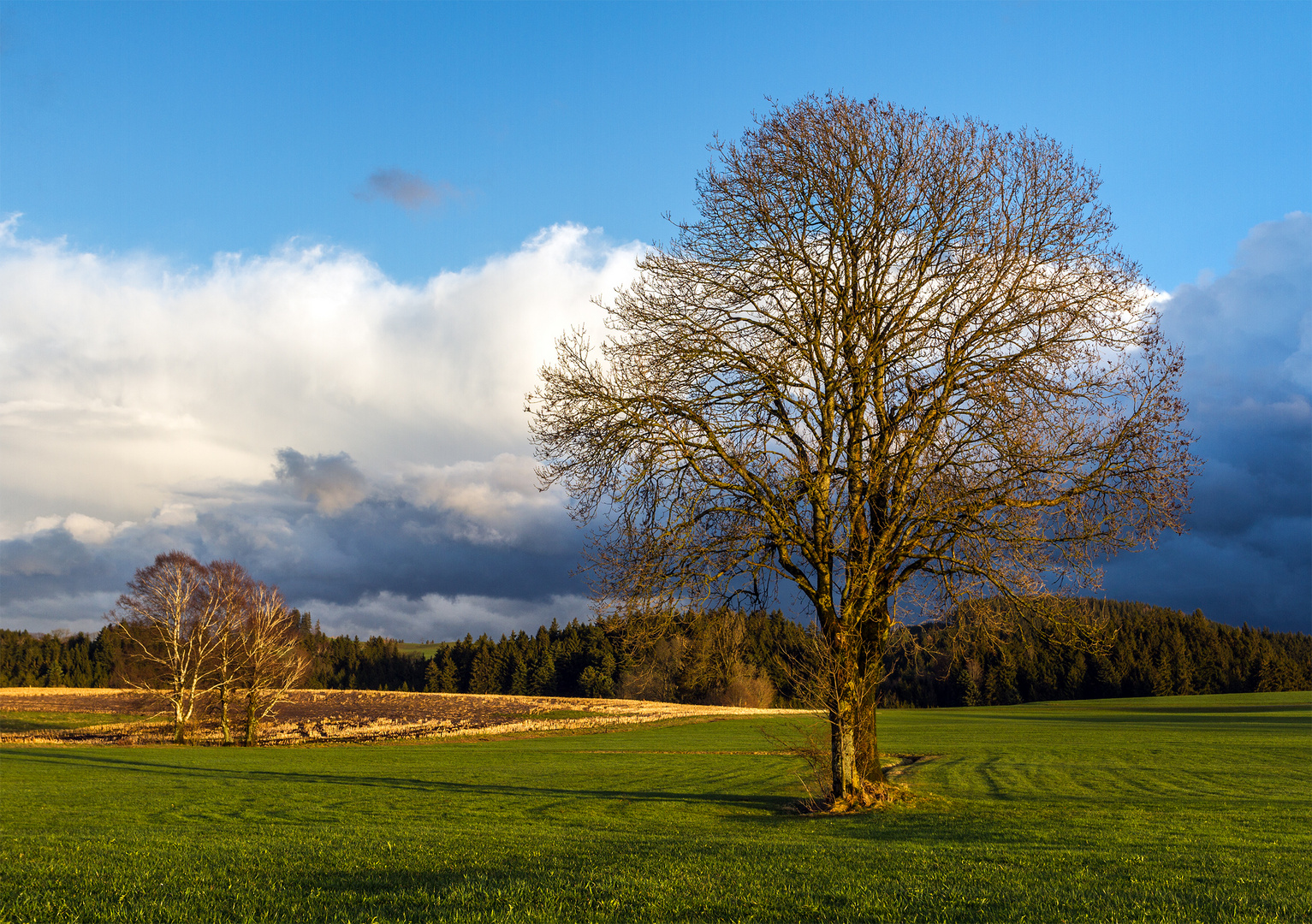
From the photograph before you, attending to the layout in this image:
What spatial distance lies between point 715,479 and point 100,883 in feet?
37.3

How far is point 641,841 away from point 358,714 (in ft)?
213

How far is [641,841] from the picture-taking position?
1373 centimetres

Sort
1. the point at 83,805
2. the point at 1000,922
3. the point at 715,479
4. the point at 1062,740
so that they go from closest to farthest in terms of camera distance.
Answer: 1. the point at 1000,922
2. the point at 715,479
3. the point at 83,805
4. the point at 1062,740

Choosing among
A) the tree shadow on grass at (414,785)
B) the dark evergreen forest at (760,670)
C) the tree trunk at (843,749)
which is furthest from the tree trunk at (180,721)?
the tree trunk at (843,749)

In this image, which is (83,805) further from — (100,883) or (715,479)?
(715,479)

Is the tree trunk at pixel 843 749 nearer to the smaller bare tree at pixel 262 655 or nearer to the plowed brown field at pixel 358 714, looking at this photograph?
the smaller bare tree at pixel 262 655

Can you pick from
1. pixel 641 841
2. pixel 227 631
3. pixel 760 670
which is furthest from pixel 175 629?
pixel 760 670

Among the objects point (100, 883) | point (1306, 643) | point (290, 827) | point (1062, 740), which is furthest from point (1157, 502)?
point (1306, 643)

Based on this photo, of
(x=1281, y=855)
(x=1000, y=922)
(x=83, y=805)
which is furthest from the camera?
(x=83, y=805)

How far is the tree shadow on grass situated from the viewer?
75.8 ft

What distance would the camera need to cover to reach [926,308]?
17.1m

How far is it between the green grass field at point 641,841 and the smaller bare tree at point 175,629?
1325cm

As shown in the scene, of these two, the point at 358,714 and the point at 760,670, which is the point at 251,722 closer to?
the point at 358,714

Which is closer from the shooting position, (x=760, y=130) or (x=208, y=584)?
(x=760, y=130)
